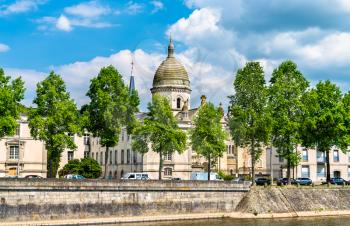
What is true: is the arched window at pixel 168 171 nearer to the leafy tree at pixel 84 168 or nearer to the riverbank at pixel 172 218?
the leafy tree at pixel 84 168

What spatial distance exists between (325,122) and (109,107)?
31.9 metres

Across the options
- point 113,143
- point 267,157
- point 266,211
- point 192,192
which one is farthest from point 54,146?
point 267,157

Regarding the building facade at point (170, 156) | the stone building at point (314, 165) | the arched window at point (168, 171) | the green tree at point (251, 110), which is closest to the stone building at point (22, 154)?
the building facade at point (170, 156)

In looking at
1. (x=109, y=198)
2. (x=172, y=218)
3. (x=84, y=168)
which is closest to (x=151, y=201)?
(x=172, y=218)

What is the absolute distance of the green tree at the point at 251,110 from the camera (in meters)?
68.6

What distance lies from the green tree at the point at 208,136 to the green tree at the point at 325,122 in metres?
12.2

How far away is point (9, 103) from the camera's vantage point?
5684 centimetres

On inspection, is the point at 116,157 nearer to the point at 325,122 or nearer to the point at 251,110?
the point at 251,110

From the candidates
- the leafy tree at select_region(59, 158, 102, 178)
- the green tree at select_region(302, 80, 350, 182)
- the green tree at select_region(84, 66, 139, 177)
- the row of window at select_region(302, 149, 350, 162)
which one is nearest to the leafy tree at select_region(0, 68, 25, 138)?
the green tree at select_region(84, 66, 139, 177)

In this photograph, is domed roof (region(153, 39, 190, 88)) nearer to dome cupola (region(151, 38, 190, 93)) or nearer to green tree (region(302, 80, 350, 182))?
dome cupola (region(151, 38, 190, 93))

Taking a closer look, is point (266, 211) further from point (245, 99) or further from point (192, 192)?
point (245, 99)

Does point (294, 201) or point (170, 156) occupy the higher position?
point (170, 156)

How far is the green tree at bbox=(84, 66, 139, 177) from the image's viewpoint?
64.2 metres

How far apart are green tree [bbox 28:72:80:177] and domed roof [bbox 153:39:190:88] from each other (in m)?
42.3
